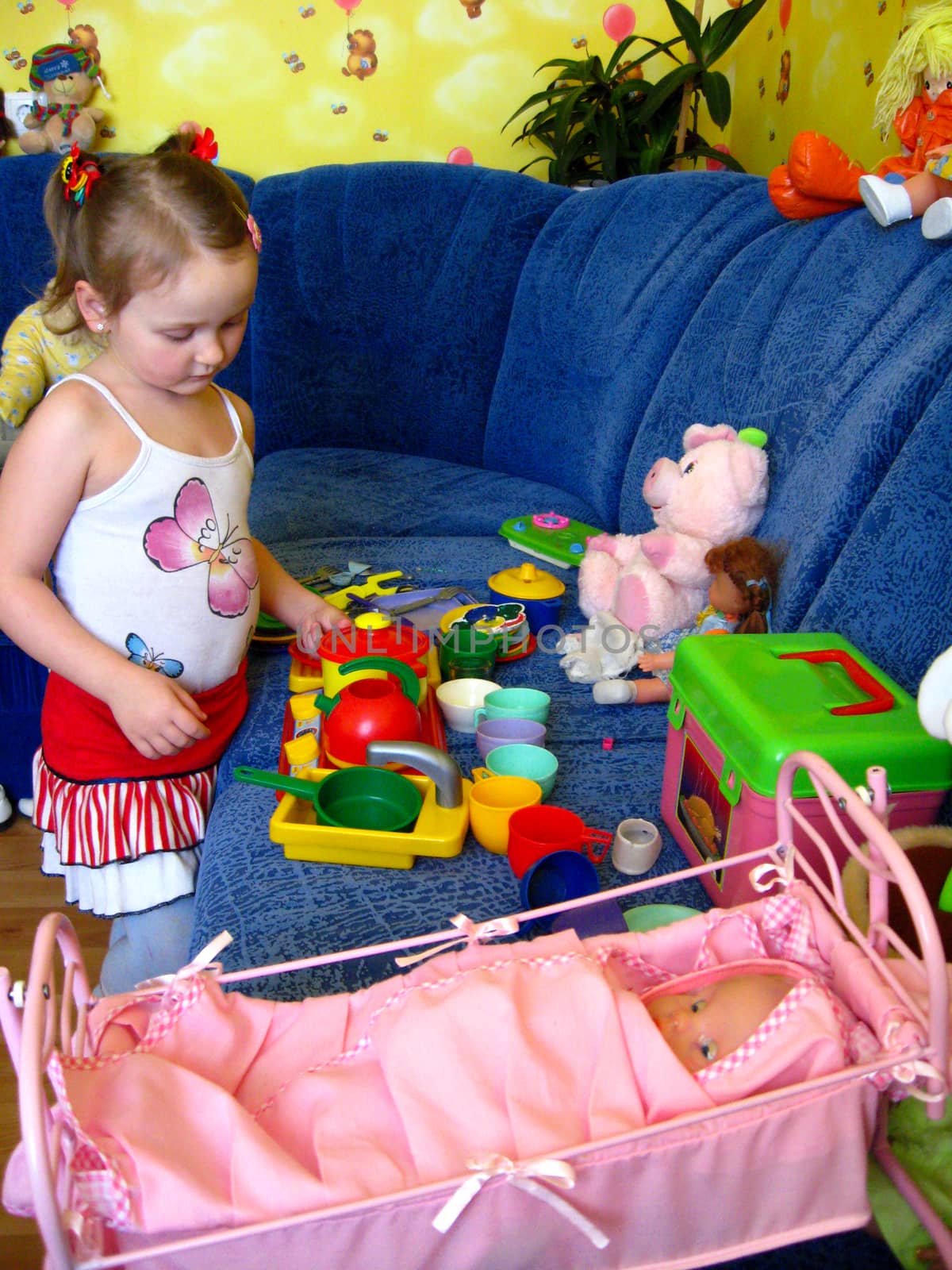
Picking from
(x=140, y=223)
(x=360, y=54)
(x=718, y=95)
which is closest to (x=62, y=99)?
(x=360, y=54)

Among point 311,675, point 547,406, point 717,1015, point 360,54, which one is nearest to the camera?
point 717,1015

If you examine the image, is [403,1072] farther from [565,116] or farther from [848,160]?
[565,116]

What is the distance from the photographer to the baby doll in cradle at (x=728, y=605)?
1264mm

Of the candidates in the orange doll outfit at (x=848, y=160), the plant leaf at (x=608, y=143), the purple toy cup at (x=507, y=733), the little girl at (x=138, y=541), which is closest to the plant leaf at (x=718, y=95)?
the plant leaf at (x=608, y=143)

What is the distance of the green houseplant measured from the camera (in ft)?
7.77

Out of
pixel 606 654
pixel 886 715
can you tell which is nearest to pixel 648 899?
pixel 886 715

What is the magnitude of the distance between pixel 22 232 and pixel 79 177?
1646 millimetres

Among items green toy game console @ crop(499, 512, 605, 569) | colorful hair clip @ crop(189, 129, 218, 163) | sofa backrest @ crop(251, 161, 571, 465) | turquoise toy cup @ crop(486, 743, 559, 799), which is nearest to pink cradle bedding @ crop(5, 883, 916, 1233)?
turquoise toy cup @ crop(486, 743, 559, 799)

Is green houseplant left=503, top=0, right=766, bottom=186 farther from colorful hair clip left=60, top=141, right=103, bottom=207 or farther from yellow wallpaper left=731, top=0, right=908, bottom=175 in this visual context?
colorful hair clip left=60, top=141, right=103, bottom=207

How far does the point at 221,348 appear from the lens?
3.42ft

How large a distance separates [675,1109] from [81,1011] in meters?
0.39

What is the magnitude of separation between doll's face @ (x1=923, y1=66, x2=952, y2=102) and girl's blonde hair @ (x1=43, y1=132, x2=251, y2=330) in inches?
38.0

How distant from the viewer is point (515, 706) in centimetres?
121

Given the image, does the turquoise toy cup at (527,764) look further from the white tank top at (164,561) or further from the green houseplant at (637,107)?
the green houseplant at (637,107)
